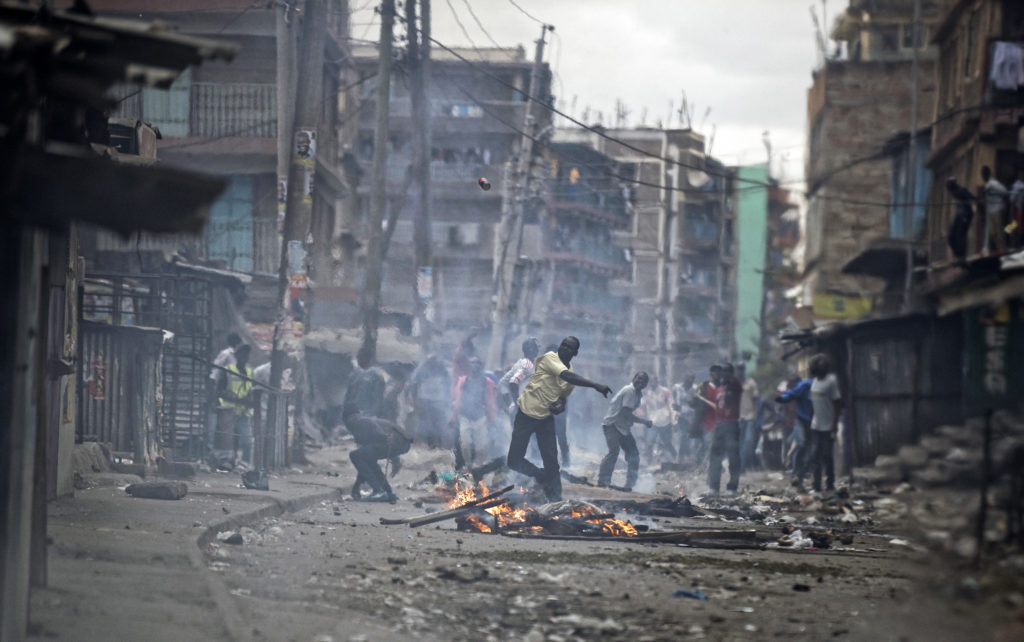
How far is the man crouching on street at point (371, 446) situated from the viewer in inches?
559

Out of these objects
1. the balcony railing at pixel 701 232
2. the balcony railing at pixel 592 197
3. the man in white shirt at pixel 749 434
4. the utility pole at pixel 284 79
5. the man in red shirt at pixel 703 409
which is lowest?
the man in white shirt at pixel 749 434

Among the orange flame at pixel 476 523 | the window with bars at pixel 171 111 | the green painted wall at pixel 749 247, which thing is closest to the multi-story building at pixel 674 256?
the green painted wall at pixel 749 247

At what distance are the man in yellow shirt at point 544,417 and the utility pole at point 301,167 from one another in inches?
214

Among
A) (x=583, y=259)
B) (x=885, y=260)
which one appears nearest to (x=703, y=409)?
(x=885, y=260)

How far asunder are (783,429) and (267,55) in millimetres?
14728

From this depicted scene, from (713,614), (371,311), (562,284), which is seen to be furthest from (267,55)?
(562,284)

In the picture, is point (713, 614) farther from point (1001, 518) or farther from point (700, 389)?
point (700, 389)

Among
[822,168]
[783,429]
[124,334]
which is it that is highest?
[822,168]

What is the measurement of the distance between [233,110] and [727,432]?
15722 mm

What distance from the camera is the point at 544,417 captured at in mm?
13070

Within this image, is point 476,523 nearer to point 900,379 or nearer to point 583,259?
point 900,379

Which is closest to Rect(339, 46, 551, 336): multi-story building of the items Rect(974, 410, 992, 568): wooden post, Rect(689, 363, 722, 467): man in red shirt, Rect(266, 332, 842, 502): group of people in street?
Rect(266, 332, 842, 502): group of people in street

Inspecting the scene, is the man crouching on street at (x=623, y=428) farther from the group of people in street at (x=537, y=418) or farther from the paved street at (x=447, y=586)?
the paved street at (x=447, y=586)

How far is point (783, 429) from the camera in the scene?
25141 millimetres
